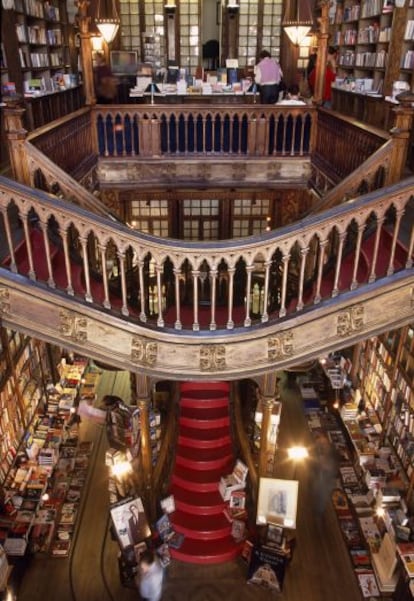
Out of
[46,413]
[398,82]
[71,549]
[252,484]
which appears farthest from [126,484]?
[398,82]

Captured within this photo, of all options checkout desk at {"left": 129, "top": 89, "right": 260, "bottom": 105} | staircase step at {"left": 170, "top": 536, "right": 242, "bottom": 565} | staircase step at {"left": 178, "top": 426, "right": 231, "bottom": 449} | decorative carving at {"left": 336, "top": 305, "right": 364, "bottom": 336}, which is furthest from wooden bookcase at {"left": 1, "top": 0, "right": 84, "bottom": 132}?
staircase step at {"left": 170, "top": 536, "right": 242, "bottom": 565}

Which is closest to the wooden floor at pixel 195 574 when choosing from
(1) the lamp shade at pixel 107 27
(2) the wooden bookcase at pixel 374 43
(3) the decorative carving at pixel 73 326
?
(3) the decorative carving at pixel 73 326

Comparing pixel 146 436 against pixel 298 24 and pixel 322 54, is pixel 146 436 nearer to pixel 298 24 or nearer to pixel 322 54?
pixel 322 54

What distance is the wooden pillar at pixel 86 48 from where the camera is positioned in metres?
7.70

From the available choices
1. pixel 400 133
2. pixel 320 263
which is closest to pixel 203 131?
pixel 400 133

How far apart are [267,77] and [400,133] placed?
489 centimetres

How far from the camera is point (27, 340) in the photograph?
6766 millimetres

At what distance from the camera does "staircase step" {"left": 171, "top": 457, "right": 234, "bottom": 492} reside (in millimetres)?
6234

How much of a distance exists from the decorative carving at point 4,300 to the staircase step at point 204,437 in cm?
318

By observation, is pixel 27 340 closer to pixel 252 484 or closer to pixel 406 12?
pixel 252 484

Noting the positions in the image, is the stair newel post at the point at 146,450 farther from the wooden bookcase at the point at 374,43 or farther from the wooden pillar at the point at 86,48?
the wooden bookcase at the point at 374,43

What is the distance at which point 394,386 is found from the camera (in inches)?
252

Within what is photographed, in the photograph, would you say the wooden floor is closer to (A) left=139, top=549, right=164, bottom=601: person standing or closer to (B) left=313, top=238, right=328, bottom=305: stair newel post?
(A) left=139, top=549, right=164, bottom=601: person standing

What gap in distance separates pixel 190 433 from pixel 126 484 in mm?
1188
